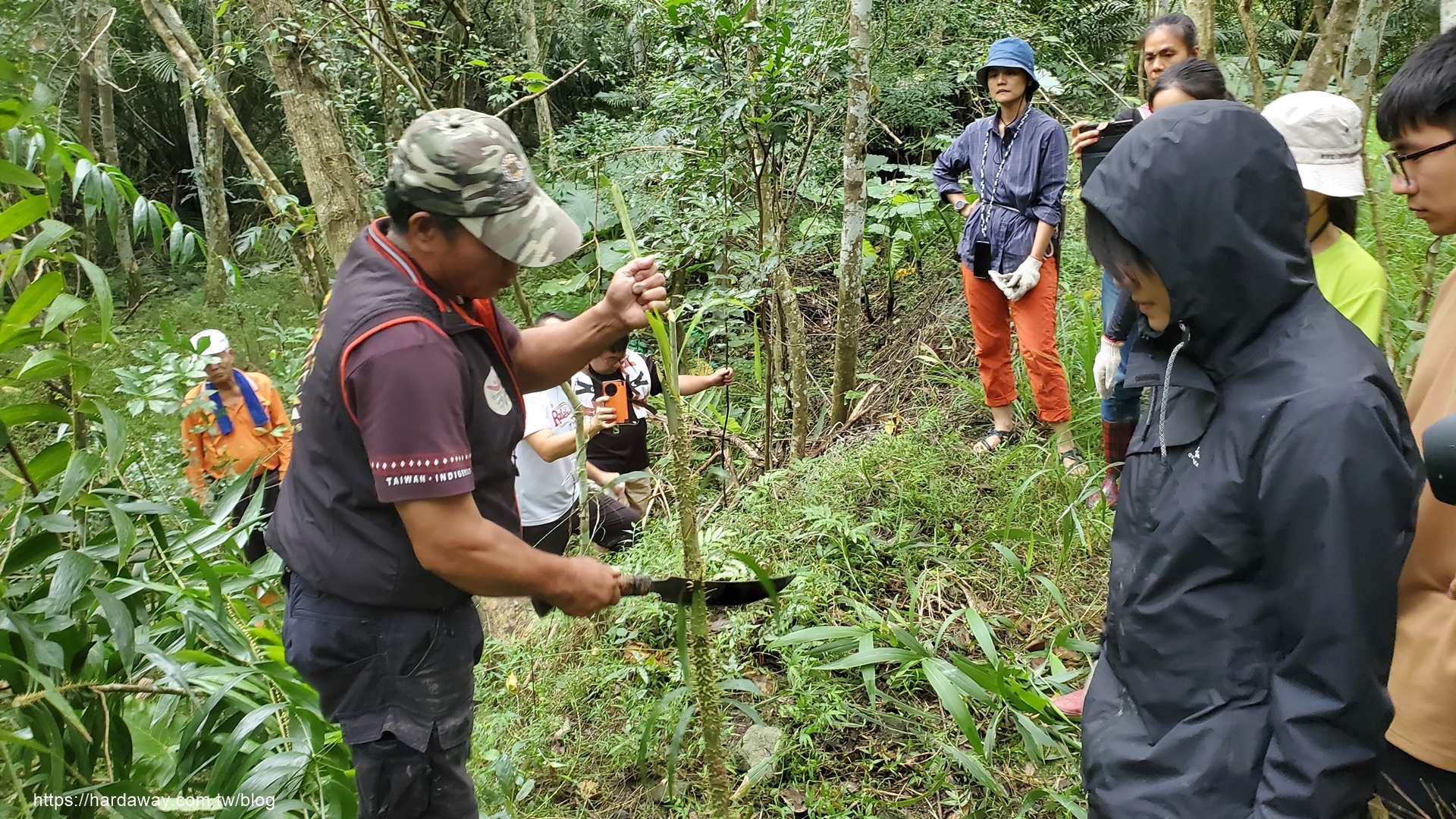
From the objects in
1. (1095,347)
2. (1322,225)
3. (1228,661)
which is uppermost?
(1322,225)

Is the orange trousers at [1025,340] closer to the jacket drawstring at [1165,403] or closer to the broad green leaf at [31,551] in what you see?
the jacket drawstring at [1165,403]

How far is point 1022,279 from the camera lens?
3975 mm

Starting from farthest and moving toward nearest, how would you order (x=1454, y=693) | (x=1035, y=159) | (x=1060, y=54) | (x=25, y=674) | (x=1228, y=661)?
(x=1060, y=54) → (x=1035, y=159) → (x=25, y=674) → (x=1454, y=693) → (x=1228, y=661)

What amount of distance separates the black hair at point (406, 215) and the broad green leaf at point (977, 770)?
1889mm

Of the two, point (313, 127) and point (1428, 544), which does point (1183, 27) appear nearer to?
point (1428, 544)

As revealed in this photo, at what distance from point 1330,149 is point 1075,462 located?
6.95 ft

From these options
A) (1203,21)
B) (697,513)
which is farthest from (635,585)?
(1203,21)

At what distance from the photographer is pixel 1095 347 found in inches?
172

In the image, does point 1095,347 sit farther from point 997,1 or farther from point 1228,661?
point 997,1

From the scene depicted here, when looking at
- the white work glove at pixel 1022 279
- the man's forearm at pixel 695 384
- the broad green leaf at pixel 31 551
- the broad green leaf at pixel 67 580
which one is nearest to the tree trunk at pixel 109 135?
the man's forearm at pixel 695 384

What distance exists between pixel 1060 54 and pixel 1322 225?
6.29 m

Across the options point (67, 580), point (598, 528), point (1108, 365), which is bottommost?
point (598, 528)

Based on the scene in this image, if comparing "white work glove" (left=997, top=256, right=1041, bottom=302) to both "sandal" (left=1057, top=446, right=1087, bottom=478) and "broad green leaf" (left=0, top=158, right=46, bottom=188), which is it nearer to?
"sandal" (left=1057, top=446, right=1087, bottom=478)

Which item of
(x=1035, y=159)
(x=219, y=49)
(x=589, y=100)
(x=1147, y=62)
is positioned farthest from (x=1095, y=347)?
(x=589, y=100)
